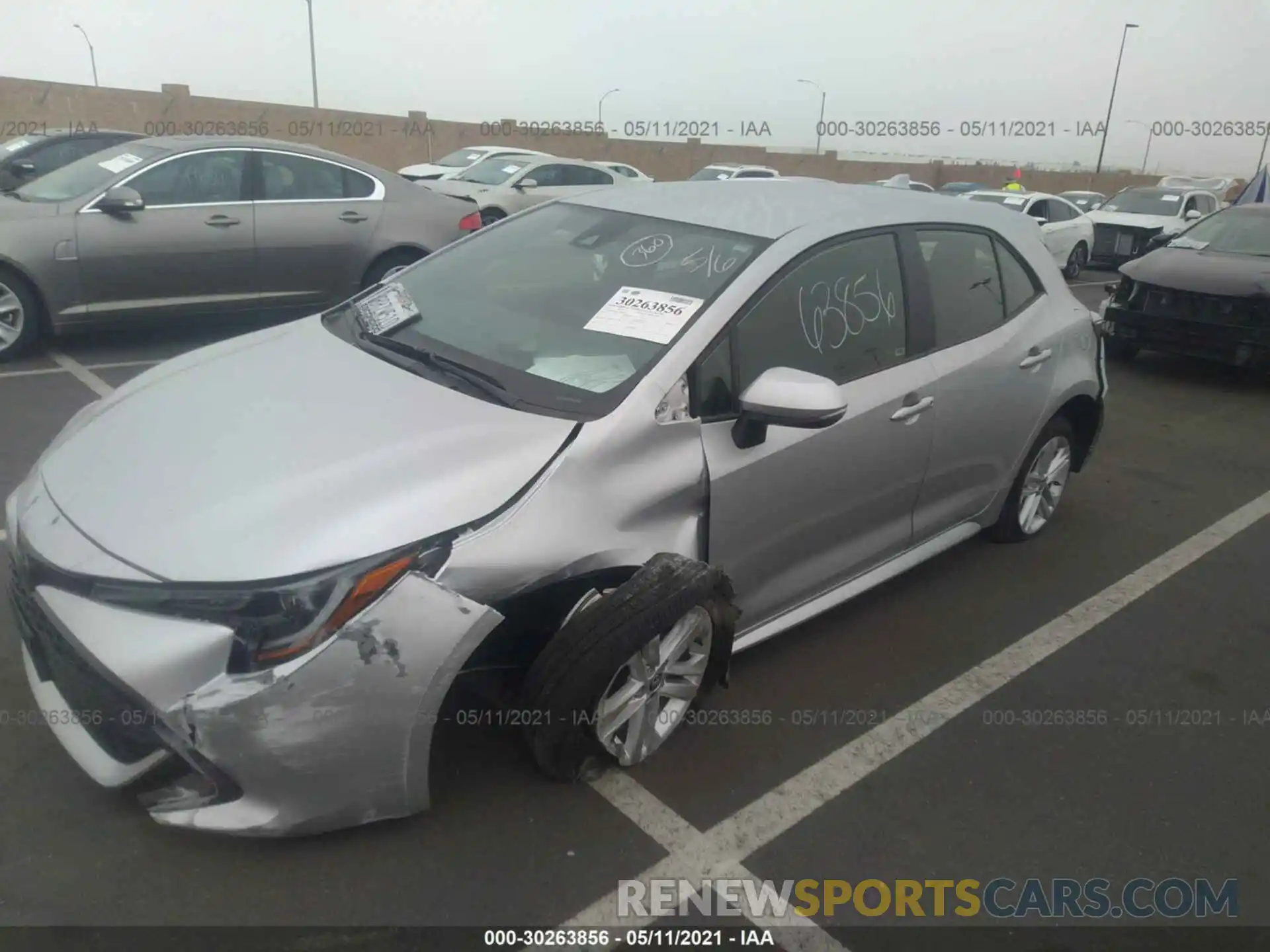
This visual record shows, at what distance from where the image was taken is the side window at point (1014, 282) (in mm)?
4004

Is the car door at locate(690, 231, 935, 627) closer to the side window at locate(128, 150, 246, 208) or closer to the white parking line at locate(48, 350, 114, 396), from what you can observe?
the white parking line at locate(48, 350, 114, 396)

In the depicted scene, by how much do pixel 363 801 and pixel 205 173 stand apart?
6.06 metres

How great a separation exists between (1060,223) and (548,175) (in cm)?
828

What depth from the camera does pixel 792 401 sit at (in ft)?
8.70

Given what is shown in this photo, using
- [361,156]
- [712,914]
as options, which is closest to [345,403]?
[712,914]

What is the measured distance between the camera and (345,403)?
267 cm

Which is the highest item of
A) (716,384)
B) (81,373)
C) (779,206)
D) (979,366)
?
(779,206)

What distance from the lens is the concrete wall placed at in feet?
96.3

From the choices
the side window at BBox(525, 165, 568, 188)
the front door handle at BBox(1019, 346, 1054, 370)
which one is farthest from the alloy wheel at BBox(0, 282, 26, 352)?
the side window at BBox(525, 165, 568, 188)

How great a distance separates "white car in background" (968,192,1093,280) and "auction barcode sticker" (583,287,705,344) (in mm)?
13488

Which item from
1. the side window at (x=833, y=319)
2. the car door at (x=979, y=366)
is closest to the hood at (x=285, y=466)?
the side window at (x=833, y=319)

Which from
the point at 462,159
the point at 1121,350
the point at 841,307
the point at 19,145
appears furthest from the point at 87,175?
the point at 462,159

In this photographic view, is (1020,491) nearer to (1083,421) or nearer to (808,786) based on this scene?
(1083,421)

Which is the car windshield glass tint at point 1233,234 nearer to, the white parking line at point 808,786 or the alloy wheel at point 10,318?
the white parking line at point 808,786
